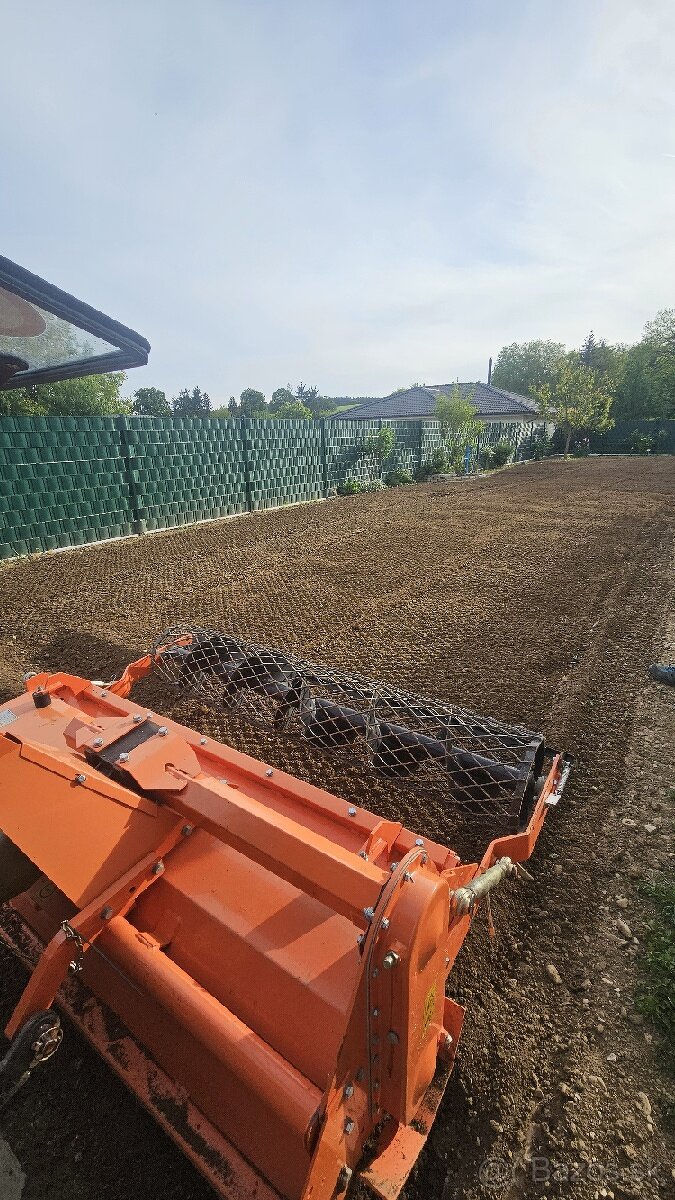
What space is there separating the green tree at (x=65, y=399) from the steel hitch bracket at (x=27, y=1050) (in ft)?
86.4

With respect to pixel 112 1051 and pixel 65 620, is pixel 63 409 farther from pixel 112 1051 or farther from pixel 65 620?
pixel 112 1051

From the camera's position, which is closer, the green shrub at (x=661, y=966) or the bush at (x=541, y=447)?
the green shrub at (x=661, y=966)

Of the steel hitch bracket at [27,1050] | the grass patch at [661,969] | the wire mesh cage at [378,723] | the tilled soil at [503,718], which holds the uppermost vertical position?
the wire mesh cage at [378,723]

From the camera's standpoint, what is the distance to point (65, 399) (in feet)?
84.2

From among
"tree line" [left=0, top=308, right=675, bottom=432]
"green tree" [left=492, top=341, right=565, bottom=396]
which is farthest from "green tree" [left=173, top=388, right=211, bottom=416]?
"green tree" [left=492, top=341, right=565, bottom=396]

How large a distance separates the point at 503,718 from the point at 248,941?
8.93 ft

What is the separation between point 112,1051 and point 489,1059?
4.17 ft

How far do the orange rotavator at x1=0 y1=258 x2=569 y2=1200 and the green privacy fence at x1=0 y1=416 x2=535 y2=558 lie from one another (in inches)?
325

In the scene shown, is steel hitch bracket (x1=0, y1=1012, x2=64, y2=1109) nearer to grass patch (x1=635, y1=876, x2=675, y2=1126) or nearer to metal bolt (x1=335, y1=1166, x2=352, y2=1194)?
metal bolt (x1=335, y1=1166, x2=352, y2=1194)

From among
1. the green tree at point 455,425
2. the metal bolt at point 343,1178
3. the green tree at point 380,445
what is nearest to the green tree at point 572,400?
the green tree at point 455,425

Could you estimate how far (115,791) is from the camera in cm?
153

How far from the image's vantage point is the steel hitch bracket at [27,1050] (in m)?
1.30

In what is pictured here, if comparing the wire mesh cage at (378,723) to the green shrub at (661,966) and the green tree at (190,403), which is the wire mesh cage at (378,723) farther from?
the green tree at (190,403)

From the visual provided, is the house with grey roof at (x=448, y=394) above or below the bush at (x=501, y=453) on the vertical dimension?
above
